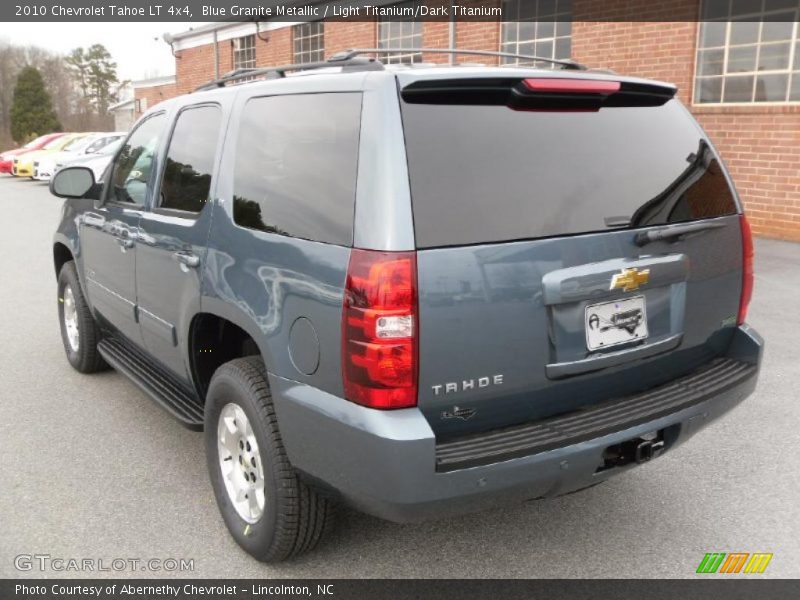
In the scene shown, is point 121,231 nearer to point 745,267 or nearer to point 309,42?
point 745,267

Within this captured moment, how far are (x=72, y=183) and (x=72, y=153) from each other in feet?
70.3

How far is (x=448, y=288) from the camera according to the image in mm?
2348

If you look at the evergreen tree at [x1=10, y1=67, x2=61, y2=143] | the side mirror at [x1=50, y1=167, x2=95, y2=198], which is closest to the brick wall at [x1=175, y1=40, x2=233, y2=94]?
the side mirror at [x1=50, y1=167, x2=95, y2=198]

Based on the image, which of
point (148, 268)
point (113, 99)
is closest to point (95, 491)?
point (148, 268)

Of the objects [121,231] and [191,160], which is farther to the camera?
[121,231]

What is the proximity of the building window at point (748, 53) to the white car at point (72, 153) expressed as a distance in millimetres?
17385

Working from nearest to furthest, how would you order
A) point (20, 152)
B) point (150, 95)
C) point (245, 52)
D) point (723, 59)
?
1. point (723, 59)
2. point (245, 52)
3. point (20, 152)
4. point (150, 95)

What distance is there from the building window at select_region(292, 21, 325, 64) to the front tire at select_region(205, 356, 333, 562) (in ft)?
58.1

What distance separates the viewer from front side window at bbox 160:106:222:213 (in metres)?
3.38

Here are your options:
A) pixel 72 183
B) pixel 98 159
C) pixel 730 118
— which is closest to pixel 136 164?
pixel 72 183

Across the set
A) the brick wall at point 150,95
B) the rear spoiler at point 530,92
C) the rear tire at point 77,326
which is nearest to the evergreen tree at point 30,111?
the brick wall at point 150,95

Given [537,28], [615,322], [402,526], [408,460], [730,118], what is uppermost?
[537,28]

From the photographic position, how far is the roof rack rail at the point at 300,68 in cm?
271

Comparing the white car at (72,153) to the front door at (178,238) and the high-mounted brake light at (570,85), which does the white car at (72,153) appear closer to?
the front door at (178,238)
